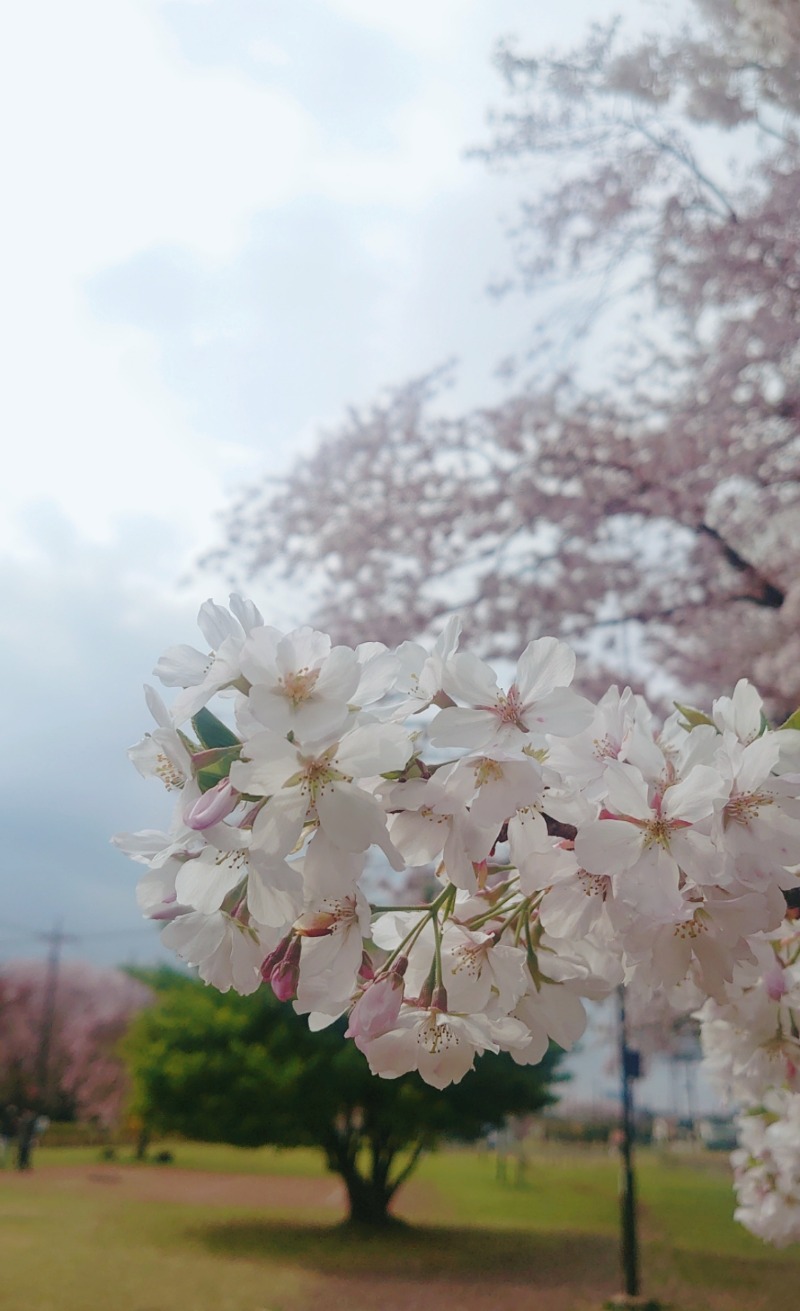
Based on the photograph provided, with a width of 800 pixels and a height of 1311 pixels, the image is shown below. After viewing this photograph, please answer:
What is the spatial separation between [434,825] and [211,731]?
10 centimetres

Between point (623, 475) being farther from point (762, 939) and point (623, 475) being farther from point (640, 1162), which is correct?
point (640, 1162)

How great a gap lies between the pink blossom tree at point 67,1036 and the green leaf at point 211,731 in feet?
19.5

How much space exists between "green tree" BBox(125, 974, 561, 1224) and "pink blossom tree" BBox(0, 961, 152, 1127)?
79 cm

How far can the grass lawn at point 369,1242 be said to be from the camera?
13.3 ft

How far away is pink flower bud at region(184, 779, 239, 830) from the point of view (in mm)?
348

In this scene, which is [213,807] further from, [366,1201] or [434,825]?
[366,1201]

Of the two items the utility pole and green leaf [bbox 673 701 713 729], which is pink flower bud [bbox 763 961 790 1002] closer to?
green leaf [bbox 673 701 713 729]

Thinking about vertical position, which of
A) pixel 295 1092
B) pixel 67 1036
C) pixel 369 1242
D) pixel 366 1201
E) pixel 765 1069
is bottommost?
pixel 369 1242

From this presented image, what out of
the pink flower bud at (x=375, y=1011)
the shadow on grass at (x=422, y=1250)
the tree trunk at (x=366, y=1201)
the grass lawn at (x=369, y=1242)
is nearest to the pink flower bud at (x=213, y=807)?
the pink flower bud at (x=375, y=1011)

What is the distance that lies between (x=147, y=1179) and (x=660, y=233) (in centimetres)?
570

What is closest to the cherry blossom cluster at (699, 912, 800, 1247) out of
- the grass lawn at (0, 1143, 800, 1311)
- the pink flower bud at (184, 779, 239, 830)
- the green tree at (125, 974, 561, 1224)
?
the pink flower bud at (184, 779, 239, 830)

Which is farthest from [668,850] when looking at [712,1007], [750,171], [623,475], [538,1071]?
[538,1071]

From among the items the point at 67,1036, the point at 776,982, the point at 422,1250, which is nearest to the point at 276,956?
the point at 776,982

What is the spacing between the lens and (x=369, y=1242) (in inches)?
196
